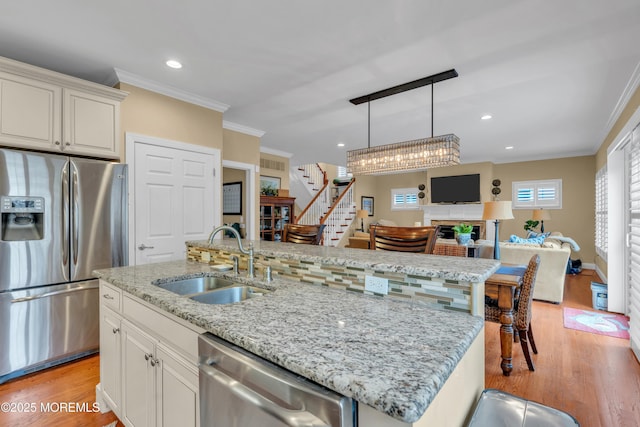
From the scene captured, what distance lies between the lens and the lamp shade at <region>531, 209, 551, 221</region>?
7.10 m

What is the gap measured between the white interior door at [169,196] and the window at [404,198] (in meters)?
7.08

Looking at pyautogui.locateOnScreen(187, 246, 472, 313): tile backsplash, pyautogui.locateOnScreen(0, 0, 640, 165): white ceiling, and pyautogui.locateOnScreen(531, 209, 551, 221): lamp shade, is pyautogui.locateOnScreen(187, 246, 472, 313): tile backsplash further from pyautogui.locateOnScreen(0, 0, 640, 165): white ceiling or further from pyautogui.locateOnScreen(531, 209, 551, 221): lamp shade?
pyautogui.locateOnScreen(531, 209, 551, 221): lamp shade

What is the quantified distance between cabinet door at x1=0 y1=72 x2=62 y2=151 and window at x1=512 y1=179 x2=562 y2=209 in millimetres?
8928

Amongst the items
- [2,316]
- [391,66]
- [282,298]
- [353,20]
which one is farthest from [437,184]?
[2,316]

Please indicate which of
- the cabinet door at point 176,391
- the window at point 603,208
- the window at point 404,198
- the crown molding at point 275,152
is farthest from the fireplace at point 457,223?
the cabinet door at point 176,391

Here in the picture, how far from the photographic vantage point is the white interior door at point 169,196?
10.1 feet

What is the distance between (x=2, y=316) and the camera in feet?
7.43

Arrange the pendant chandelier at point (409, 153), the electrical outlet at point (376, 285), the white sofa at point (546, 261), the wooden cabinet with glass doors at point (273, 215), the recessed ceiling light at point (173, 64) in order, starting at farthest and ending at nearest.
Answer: the wooden cabinet with glass doors at point (273, 215), the white sofa at point (546, 261), the pendant chandelier at point (409, 153), the recessed ceiling light at point (173, 64), the electrical outlet at point (376, 285)

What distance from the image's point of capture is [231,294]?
176cm

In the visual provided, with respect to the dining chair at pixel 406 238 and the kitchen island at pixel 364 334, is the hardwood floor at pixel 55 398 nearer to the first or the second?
the kitchen island at pixel 364 334

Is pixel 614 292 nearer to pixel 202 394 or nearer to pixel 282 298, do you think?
pixel 282 298

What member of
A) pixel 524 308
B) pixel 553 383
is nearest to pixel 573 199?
pixel 524 308

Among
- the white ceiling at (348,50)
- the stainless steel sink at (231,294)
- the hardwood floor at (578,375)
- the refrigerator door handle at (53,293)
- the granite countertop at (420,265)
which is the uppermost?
the white ceiling at (348,50)

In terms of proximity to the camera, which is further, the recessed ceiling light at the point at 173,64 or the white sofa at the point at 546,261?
the white sofa at the point at 546,261
